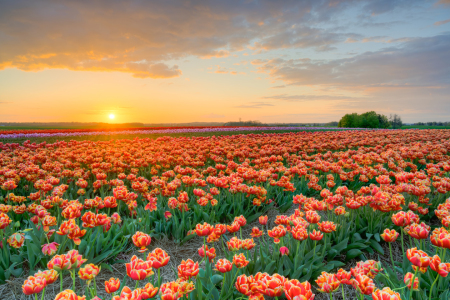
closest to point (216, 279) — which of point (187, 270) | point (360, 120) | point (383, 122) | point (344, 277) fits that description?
point (187, 270)

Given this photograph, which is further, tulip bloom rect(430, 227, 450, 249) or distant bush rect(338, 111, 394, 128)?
distant bush rect(338, 111, 394, 128)

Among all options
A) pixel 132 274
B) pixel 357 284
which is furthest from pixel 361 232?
pixel 132 274

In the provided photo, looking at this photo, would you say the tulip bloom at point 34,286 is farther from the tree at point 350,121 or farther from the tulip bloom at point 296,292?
the tree at point 350,121

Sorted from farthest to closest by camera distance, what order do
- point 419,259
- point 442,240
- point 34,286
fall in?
point 442,240, point 419,259, point 34,286

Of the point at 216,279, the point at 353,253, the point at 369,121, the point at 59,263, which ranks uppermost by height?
the point at 369,121

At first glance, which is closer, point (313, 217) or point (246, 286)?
point (246, 286)

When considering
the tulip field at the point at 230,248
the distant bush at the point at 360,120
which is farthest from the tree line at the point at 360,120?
the tulip field at the point at 230,248

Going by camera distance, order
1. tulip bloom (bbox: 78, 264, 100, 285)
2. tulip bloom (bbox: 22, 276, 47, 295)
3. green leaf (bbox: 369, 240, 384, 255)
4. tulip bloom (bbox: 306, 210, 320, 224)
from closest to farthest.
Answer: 1. tulip bloom (bbox: 22, 276, 47, 295)
2. tulip bloom (bbox: 78, 264, 100, 285)
3. tulip bloom (bbox: 306, 210, 320, 224)
4. green leaf (bbox: 369, 240, 384, 255)

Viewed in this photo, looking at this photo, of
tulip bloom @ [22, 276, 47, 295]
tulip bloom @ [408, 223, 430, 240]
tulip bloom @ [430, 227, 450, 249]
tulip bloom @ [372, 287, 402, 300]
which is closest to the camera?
tulip bloom @ [372, 287, 402, 300]

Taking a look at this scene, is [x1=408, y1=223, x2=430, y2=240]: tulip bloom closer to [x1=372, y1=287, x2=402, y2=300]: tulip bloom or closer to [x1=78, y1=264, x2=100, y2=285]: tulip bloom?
[x1=372, y1=287, x2=402, y2=300]: tulip bloom

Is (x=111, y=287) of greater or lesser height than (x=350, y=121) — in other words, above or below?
below

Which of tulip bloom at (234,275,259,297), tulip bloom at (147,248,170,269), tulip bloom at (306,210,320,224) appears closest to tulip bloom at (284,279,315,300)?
tulip bloom at (234,275,259,297)

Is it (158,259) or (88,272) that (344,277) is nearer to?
(158,259)

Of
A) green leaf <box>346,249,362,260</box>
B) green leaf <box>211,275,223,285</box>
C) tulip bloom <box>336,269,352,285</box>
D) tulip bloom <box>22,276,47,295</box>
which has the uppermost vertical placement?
tulip bloom <box>22,276,47,295</box>
